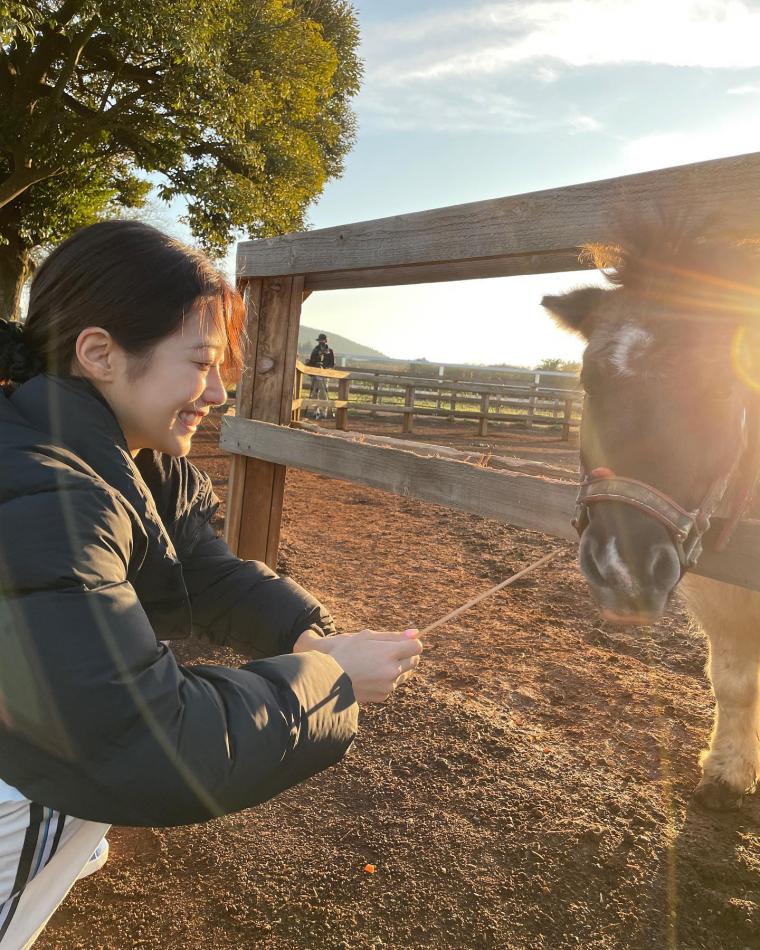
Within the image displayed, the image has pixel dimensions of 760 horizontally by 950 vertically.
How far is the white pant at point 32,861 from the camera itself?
1.30 meters

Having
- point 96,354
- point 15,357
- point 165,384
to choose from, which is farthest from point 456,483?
point 15,357

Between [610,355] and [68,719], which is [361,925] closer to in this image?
[68,719]

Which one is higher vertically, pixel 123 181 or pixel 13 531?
pixel 123 181

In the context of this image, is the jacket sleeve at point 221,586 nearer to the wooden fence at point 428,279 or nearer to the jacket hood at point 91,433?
the jacket hood at point 91,433

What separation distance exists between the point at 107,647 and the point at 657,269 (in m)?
1.61

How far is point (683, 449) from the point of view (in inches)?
65.6

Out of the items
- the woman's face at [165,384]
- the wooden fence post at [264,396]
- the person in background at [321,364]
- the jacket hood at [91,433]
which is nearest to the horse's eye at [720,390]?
the woman's face at [165,384]

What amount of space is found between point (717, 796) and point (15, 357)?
9.24 ft

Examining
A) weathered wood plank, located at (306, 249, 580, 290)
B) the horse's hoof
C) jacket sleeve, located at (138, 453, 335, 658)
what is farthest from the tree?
the horse's hoof

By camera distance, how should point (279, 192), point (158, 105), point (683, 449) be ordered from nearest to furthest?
point (683, 449), point (158, 105), point (279, 192)

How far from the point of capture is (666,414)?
65.7 inches

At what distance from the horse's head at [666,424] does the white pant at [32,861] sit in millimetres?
1289

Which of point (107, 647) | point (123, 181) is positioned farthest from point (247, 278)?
point (123, 181)

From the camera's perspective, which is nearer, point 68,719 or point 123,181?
point 68,719
